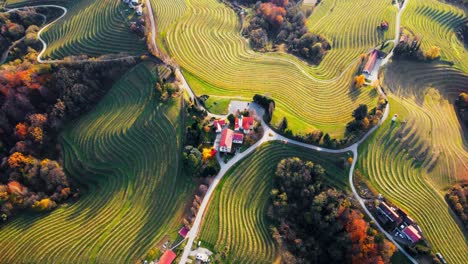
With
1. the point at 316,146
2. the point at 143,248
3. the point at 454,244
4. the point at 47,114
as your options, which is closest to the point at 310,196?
the point at 316,146

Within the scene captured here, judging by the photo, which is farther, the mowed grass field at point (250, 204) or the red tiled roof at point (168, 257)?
the mowed grass field at point (250, 204)

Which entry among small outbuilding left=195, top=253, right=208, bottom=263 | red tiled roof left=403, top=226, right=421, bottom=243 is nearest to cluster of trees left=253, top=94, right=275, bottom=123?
small outbuilding left=195, top=253, right=208, bottom=263

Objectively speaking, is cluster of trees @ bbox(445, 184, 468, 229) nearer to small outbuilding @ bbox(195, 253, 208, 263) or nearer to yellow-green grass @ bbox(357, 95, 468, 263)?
yellow-green grass @ bbox(357, 95, 468, 263)

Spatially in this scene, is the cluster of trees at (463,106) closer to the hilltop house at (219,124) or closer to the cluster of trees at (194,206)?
the hilltop house at (219,124)

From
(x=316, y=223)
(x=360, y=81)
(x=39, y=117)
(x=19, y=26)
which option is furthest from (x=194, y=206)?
(x=19, y=26)

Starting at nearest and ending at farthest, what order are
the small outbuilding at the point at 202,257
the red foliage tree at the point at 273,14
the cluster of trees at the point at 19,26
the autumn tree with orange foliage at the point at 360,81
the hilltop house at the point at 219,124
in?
1. the small outbuilding at the point at 202,257
2. the hilltop house at the point at 219,124
3. the autumn tree with orange foliage at the point at 360,81
4. the cluster of trees at the point at 19,26
5. the red foliage tree at the point at 273,14

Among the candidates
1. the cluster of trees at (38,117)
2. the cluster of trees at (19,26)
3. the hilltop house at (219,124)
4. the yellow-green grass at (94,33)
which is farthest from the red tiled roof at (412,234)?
the cluster of trees at (19,26)

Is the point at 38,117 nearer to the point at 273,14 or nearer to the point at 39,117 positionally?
the point at 39,117
